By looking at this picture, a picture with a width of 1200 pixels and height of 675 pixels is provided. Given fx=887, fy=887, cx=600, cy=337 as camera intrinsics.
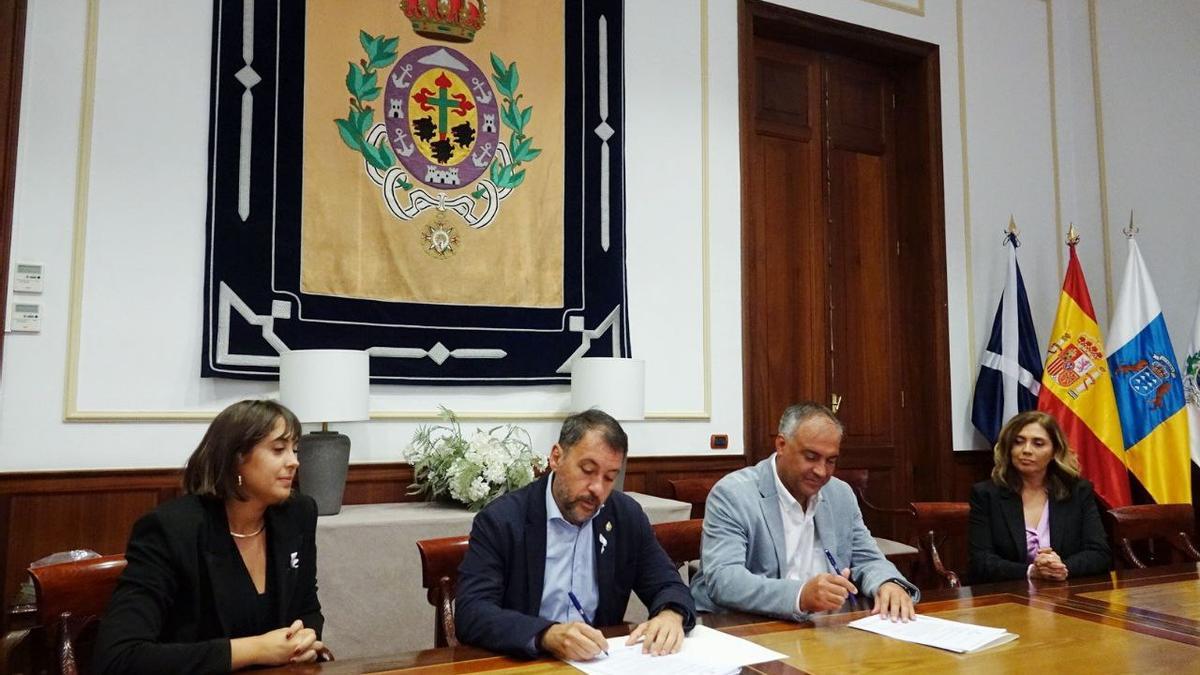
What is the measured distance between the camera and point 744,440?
4.59 meters

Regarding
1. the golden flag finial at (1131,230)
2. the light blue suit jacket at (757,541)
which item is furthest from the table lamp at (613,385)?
the golden flag finial at (1131,230)

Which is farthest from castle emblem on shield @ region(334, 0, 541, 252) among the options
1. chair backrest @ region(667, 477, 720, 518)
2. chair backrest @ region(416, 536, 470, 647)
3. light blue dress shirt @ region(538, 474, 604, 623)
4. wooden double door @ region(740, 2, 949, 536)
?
light blue dress shirt @ region(538, 474, 604, 623)

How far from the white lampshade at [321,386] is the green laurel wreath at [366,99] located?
3.31 ft

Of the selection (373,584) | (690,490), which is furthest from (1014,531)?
(373,584)

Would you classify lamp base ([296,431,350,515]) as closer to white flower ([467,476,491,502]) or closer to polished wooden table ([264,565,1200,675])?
white flower ([467,476,491,502])

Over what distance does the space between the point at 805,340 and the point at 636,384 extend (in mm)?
1541

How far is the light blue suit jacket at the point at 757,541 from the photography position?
2242mm

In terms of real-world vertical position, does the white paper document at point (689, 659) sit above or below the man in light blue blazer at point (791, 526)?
below

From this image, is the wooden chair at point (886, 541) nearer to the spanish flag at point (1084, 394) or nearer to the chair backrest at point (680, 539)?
the spanish flag at point (1084, 394)

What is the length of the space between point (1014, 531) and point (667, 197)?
2289 millimetres

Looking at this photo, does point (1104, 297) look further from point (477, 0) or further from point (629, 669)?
point (629, 669)

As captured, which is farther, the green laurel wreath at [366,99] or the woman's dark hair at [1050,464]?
the green laurel wreath at [366,99]

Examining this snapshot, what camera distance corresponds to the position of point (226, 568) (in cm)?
190

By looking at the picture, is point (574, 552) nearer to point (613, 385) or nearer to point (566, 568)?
point (566, 568)
